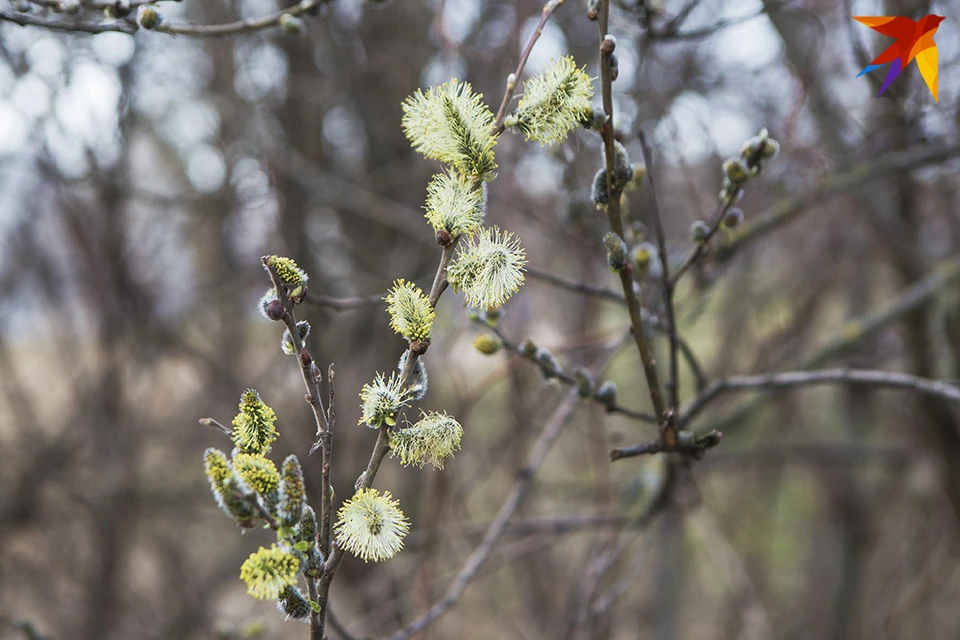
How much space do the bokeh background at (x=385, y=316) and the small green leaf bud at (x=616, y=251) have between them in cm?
121

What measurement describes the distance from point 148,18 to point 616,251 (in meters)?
0.77

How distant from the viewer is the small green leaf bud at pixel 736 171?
1.04 meters

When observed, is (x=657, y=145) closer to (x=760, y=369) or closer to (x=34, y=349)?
(x=760, y=369)

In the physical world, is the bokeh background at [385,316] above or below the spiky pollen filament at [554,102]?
above

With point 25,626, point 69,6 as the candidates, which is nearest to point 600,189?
point 69,6

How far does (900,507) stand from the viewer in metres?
4.57

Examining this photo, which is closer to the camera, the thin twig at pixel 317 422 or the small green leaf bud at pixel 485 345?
the thin twig at pixel 317 422

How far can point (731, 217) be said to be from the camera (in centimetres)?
113

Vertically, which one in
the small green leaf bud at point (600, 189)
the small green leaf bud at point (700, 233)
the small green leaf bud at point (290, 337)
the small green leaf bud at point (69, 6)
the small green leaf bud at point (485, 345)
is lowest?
the small green leaf bud at point (290, 337)

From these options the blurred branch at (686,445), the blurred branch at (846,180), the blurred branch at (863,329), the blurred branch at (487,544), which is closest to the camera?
the blurred branch at (686,445)

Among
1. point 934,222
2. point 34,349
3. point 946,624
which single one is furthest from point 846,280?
point 34,349

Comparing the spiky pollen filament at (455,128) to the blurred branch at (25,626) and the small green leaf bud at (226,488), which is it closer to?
the small green leaf bud at (226,488)

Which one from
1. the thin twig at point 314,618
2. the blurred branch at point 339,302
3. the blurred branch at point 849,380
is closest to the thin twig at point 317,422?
the thin twig at point 314,618

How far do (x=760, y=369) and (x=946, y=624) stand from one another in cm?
364
